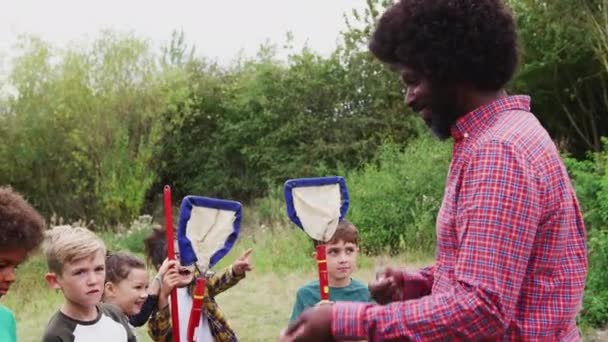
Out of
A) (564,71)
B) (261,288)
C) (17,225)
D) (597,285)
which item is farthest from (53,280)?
(564,71)

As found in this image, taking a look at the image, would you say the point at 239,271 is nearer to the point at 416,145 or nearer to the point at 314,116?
the point at 416,145

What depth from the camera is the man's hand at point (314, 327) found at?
1.91m

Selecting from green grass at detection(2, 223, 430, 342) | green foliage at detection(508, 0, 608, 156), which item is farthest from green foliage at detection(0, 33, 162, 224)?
green foliage at detection(508, 0, 608, 156)

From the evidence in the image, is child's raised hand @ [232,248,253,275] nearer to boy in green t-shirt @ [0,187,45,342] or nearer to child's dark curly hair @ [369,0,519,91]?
boy in green t-shirt @ [0,187,45,342]

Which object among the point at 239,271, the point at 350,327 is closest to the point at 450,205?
the point at 350,327

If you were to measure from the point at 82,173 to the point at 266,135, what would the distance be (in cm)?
430

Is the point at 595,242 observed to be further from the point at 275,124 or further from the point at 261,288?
the point at 275,124

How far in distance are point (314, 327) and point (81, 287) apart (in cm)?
193

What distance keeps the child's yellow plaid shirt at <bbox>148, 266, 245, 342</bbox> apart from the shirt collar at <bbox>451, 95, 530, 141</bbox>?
8.25 feet

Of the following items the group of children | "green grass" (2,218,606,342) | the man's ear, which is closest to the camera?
the group of children

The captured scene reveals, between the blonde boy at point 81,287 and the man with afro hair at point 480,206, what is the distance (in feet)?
5.83

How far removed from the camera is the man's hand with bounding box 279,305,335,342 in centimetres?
191

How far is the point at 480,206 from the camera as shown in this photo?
1.89m

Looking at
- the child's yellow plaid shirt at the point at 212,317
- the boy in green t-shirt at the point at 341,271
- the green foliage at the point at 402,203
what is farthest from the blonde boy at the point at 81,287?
the green foliage at the point at 402,203
